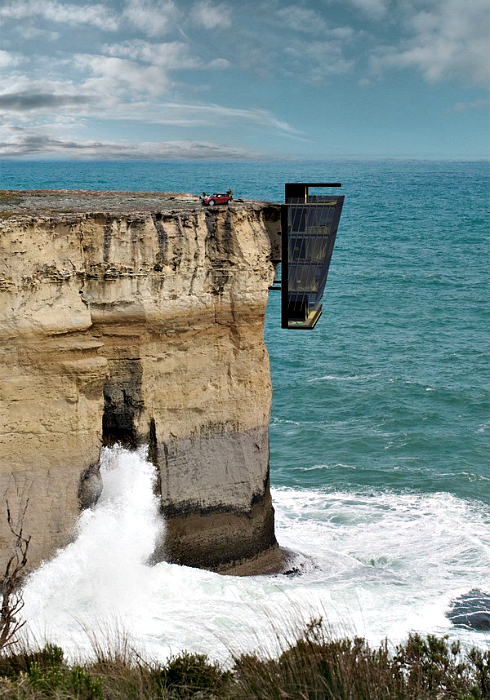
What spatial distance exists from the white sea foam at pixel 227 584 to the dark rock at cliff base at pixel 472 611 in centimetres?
19

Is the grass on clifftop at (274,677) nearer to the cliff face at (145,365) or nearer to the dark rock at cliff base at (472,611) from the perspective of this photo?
the cliff face at (145,365)

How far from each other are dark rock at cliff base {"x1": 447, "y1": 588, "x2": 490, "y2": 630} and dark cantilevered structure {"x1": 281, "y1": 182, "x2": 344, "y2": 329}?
6.11 m

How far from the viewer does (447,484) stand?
24.3 meters

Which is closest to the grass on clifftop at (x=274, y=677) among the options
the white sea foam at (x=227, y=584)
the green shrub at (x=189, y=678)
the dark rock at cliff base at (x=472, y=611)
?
the green shrub at (x=189, y=678)

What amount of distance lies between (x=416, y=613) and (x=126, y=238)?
850 cm

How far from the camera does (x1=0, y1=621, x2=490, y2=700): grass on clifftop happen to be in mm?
10398

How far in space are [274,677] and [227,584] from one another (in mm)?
7459

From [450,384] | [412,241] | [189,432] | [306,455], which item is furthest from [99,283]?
[412,241]

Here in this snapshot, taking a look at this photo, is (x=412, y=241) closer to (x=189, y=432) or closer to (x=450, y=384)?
(x=450, y=384)

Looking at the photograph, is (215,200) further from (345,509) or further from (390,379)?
(390,379)

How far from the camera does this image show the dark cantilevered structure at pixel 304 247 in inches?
736

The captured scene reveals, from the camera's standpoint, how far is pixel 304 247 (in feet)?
62.2

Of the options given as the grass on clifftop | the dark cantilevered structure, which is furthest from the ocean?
the dark cantilevered structure

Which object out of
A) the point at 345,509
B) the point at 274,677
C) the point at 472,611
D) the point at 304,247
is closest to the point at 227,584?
the point at 472,611
